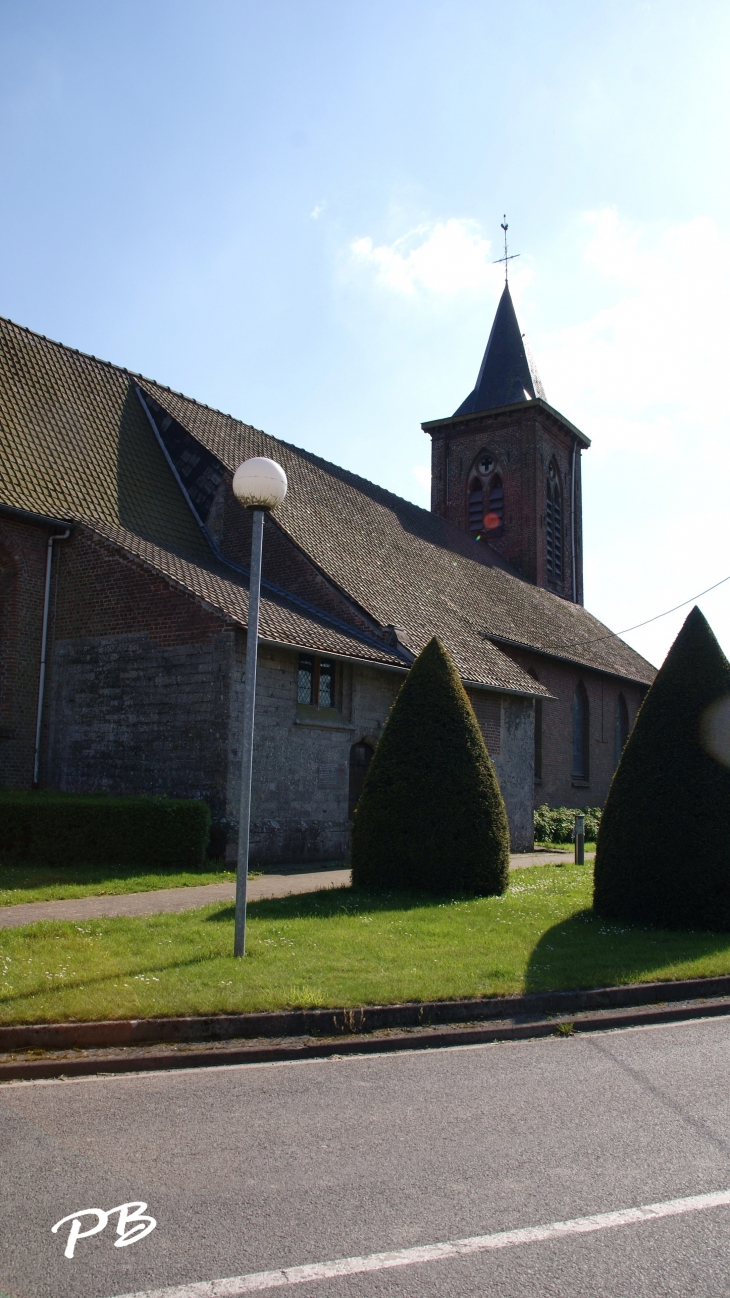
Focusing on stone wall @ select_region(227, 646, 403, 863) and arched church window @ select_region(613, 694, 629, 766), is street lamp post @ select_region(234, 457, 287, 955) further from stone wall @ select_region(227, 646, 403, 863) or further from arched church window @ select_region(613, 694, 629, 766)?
arched church window @ select_region(613, 694, 629, 766)

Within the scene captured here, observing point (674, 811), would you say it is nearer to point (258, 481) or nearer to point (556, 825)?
point (258, 481)

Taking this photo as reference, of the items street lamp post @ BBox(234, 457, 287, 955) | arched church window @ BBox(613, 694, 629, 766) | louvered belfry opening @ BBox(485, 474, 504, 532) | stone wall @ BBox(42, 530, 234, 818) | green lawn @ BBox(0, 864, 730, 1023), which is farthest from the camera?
louvered belfry opening @ BBox(485, 474, 504, 532)

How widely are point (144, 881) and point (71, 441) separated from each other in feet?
34.9

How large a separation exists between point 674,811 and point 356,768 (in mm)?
8789

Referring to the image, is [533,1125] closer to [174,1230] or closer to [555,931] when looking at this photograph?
[174,1230]

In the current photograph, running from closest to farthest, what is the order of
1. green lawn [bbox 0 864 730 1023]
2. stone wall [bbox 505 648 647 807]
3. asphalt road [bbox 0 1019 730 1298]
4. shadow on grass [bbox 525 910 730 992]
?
asphalt road [bbox 0 1019 730 1298], green lawn [bbox 0 864 730 1023], shadow on grass [bbox 525 910 730 992], stone wall [bbox 505 648 647 807]

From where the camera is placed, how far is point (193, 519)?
21.6 meters

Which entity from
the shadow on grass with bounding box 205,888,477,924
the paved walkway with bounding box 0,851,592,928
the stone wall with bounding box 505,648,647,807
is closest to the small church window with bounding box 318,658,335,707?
the paved walkway with bounding box 0,851,592,928

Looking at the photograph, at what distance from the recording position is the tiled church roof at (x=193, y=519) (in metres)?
18.0

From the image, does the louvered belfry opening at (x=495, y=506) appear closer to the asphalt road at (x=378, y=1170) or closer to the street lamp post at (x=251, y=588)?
the street lamp post at (x=251, y=588)

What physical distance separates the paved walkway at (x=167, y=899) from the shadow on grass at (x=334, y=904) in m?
0.45

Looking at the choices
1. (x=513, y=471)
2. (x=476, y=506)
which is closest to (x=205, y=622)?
(x=513, y=471)

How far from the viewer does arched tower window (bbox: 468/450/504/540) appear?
38031 millimetres

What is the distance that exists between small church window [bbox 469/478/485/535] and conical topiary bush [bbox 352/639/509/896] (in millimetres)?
26181
